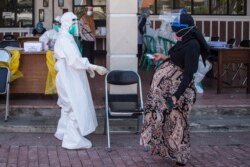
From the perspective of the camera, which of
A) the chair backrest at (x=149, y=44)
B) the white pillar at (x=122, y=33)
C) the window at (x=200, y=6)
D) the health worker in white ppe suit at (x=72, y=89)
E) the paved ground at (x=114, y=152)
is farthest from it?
the window at (x=200, y=6)

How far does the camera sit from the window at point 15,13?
16703 millimetres

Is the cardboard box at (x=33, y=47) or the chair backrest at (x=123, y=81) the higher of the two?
the cardboard box at (x=33, y=47)

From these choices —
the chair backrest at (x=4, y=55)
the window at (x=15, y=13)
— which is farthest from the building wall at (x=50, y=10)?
the chair backrest at (x=4, y=55)

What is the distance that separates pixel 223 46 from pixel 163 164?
4.53 metres

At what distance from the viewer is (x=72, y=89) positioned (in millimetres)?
7715

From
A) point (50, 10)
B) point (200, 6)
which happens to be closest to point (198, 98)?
point (200, 6)

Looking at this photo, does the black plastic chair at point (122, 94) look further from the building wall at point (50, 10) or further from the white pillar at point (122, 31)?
the building wall at point (50, 10)

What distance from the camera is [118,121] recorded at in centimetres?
889

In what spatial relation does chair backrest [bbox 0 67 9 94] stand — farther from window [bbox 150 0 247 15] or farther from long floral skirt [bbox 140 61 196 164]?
window [bbox 150 0 247 15]

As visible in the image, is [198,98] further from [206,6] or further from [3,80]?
[206,6]

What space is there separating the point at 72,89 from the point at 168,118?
1604 mm

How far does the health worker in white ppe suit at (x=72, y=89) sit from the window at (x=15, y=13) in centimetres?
916

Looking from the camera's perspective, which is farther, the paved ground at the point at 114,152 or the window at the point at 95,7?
the window at the point at 95,7

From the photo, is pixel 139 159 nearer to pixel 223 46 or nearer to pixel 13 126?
pixel 13 126
